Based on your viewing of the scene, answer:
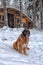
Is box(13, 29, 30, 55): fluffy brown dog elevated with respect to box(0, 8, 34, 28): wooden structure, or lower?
elevated

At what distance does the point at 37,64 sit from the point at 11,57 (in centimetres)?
81

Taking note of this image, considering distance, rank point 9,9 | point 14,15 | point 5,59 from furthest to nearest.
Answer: point 14,15, point 9,9, point 5,59

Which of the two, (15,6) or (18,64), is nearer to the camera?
(18,64)

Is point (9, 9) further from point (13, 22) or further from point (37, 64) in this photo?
point (37, 64)

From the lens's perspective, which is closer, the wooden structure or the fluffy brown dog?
the fluffy brown dog

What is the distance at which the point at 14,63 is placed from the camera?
250 inches

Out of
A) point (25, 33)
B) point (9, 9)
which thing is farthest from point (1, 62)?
point (9, 9)

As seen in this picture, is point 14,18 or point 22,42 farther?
point 14,18

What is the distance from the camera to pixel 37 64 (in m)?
6.88

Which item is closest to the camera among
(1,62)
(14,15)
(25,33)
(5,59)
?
(1,62)

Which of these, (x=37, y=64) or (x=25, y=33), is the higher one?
(x=25, y=33)

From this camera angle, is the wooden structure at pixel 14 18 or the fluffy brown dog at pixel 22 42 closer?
the fluffy brown dog at pixel 22 42

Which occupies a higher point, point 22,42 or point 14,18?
point 22,42

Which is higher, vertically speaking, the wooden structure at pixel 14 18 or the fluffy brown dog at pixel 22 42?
the fluffy brown dog at pixel 22 42
